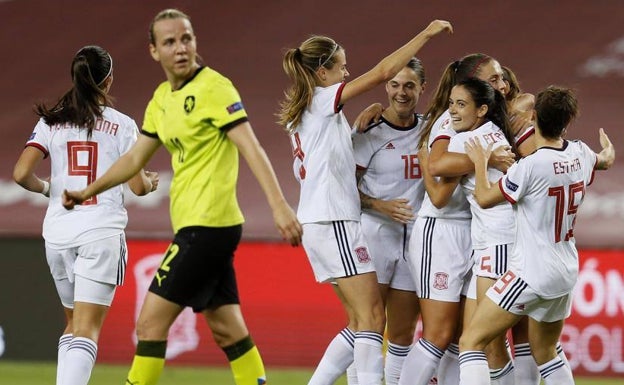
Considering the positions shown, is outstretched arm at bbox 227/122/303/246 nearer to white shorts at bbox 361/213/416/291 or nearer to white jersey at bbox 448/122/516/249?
white jersey at bbox 448/122/516/249

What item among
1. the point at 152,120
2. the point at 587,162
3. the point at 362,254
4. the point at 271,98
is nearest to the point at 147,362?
the point at 152,120

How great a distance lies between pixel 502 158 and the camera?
22.4 ft

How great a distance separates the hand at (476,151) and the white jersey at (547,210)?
8.9 inches

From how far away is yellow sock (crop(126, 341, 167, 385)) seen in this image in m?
5.87

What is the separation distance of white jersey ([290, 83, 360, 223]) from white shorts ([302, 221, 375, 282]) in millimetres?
46

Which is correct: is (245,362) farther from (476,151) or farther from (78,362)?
(476,151)

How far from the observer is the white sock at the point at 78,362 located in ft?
22.2

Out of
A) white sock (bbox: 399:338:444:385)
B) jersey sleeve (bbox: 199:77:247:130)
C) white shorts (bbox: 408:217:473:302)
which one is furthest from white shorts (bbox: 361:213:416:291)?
jersey sleeve (bbox: 199:77:247:130)

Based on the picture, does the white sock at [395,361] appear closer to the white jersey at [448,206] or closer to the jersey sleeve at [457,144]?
the white jersey at [448,206]

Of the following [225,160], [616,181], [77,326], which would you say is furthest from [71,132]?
Result: [616,181]

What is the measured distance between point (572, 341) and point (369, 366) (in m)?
3.82

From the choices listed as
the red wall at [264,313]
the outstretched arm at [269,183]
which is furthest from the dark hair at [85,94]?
the red wall at [264,313]

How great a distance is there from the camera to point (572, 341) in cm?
1030

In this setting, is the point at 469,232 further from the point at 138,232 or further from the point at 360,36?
the point at 360,36
